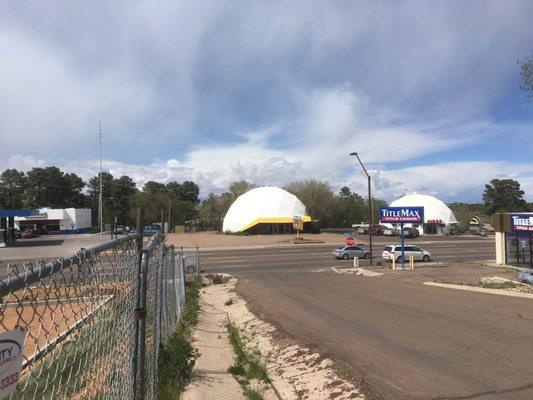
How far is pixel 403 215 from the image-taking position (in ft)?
112

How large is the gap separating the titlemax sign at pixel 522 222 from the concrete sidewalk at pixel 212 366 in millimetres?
23773

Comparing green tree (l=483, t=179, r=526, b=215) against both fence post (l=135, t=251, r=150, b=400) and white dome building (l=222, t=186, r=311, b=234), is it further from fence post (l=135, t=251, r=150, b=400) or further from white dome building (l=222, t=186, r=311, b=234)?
fence post (l=135, t=251, r=150, b=400)

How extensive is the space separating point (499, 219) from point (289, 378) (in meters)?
29.1

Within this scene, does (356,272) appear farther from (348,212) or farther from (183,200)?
(183,200)

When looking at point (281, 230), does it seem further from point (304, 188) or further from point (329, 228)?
point (329, 228)

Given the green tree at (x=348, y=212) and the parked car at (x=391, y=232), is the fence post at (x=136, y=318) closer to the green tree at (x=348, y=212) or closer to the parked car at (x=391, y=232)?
the parked car at (x=391, y=232)

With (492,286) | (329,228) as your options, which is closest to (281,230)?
(329,228)

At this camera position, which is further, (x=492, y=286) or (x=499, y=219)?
(x=499, y=219)

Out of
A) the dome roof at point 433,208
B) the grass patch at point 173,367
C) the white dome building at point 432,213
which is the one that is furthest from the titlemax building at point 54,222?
the grass patch at point 173,367

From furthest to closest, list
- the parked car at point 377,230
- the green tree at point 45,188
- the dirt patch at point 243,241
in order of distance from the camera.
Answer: the green tree at point 45,188 < the parked car at point 377,230 < the dirt patch at point 243,241

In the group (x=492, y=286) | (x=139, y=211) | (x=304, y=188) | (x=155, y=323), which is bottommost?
(x=492, y=286)

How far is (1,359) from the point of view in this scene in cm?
168

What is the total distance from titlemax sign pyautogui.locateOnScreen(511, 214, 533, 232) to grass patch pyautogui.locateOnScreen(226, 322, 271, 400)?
25.5 meters

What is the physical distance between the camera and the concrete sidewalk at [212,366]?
6.35 metres
